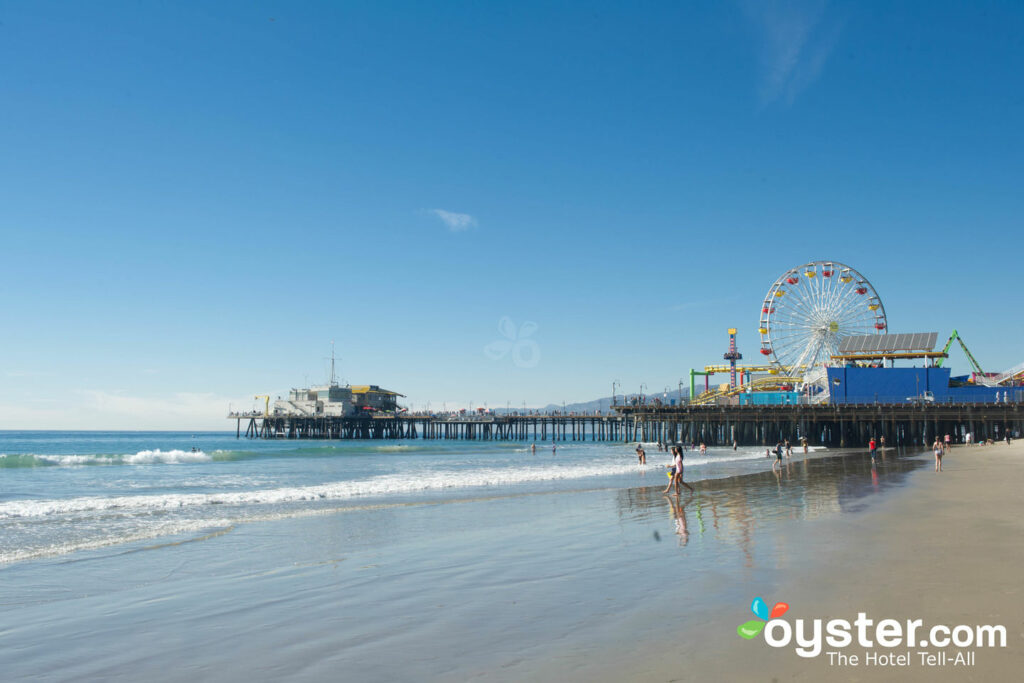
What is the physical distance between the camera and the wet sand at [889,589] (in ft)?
15.2

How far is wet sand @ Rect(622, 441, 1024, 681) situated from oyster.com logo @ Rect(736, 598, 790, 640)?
3.9 inches

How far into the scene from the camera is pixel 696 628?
571 centimetres

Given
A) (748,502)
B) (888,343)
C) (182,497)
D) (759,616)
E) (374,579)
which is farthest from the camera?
(888,343)

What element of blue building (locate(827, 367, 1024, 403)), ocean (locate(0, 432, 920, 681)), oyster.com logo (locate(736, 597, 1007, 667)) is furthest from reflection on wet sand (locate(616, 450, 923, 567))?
blue building (locate(827, 367, 1024, 403))

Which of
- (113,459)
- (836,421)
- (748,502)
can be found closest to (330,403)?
(113,459)

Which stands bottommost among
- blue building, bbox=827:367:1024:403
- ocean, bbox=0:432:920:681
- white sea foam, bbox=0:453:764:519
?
white sea foam, bbox=0:453:764:519

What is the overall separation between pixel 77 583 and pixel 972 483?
22610 mm

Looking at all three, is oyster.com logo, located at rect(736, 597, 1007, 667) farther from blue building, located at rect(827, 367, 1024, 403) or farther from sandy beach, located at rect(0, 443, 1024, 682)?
blue building, located at rect(827, 367, 1024, 403)

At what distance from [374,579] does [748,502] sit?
10780 millimetres

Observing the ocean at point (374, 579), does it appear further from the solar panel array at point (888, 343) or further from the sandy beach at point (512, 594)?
the solar panel array at point (888, 343)

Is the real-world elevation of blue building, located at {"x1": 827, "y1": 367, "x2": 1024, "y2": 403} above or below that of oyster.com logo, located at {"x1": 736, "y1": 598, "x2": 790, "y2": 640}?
above

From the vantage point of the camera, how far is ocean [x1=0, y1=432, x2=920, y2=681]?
5.52 m

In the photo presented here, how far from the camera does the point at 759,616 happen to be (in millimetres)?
6102

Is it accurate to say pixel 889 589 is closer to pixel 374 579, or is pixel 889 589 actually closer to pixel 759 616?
pixel 759 616
